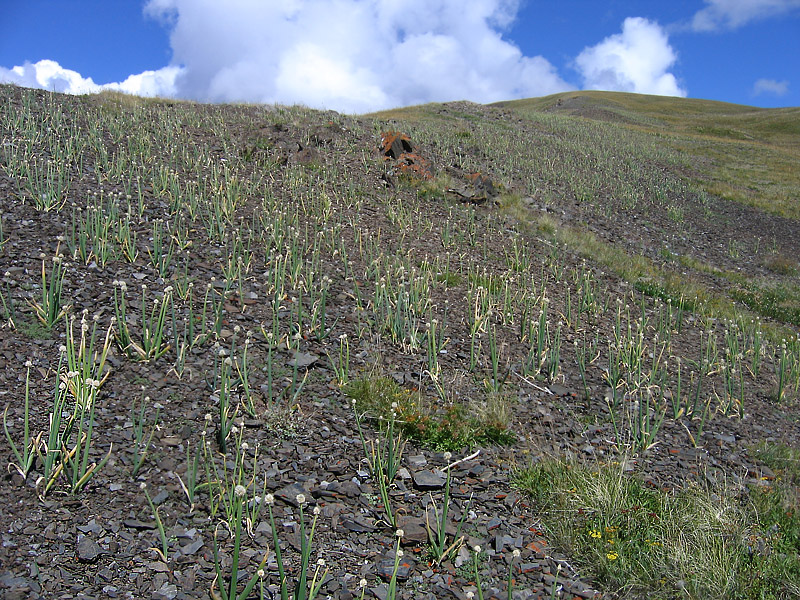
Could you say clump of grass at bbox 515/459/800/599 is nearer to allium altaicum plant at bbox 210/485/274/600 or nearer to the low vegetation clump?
the low vegetation clump

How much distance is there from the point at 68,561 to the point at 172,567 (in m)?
0.55

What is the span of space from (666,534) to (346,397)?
108 inches

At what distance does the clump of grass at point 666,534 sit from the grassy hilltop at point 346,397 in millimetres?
20

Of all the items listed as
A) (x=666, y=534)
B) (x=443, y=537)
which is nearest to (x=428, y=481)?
(x=443, y=537)

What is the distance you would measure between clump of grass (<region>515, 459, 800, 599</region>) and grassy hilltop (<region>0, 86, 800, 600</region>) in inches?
0.8

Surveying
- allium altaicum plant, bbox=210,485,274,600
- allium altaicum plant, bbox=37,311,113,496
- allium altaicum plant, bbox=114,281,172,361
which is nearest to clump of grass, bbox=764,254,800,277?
allium altaicum plant, bbox=114,281,172,361

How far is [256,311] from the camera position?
5961 millimetres

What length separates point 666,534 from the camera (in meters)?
3.52

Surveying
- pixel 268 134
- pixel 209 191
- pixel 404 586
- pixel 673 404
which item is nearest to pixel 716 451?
pixel 673 404

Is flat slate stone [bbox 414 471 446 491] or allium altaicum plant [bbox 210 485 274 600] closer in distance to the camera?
allium altaicum plant [bbox 210 485 274 600]

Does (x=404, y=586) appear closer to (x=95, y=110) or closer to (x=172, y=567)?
(x=172, y=567)

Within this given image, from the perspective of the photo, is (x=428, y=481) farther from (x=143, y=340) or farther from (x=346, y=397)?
(x=143, y=340)

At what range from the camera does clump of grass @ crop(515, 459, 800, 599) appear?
314cm

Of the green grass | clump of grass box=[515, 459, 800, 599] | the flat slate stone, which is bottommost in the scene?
clump of grass box=[515, 459, 800, 599]
